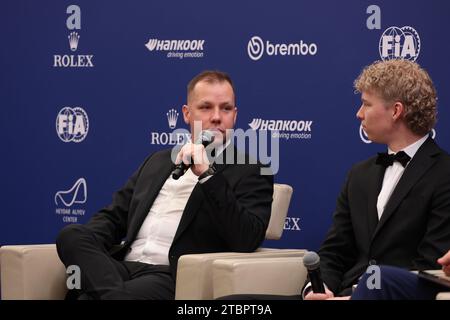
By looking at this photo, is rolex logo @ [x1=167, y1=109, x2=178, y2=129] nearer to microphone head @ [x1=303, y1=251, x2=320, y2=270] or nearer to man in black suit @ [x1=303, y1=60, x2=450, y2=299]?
man in black suit @ [x1=303, y1=60, x2=450, y2=299]

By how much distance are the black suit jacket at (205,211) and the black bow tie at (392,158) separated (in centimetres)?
66

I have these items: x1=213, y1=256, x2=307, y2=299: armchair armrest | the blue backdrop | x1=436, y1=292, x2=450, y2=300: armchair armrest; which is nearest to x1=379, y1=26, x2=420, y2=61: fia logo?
the blue backdrop

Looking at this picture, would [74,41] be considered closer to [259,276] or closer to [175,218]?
[175,218]

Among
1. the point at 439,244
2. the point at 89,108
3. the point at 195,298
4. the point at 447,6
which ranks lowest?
the point at 195,298

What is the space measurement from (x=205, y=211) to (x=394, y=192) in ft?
3.13

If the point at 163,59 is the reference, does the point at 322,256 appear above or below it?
below

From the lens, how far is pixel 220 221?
3.99 m

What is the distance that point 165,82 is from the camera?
5.67 m

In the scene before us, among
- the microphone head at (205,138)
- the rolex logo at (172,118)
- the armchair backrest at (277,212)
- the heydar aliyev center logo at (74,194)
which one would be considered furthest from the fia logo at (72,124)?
the microphone head at (205,138)

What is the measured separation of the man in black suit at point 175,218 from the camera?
3945mm

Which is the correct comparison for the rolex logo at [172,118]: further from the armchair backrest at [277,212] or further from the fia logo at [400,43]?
the fia logo at [400,43]

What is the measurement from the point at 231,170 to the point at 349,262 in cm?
75
